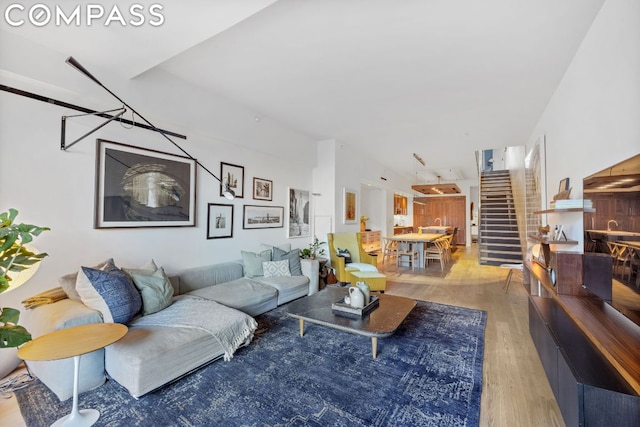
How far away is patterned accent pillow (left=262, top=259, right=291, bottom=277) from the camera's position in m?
4.13

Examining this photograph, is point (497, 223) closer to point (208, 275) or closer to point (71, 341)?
point (208, 275)

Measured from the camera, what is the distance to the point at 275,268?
4.16 m

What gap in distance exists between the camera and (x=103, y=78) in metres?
2.73

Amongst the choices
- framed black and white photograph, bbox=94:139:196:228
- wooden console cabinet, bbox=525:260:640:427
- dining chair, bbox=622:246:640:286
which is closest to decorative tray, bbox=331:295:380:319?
wooden console cabinet, bbox=525:260:640:427

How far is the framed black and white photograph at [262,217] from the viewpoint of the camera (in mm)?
4480

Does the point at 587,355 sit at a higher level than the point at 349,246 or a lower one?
lower

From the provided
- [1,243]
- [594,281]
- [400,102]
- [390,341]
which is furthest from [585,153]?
[1,243]

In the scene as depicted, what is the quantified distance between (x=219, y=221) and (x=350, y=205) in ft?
10.7

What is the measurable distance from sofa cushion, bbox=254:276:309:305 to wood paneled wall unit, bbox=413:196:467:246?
903 cm

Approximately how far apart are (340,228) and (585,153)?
4.17m

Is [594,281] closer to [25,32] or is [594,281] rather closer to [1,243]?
[1,243]

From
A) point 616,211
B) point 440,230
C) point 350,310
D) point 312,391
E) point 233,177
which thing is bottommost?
point 312,391

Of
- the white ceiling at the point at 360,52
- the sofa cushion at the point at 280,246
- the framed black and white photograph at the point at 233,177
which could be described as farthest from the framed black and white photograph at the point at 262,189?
the white ceiling at the point at 360,52

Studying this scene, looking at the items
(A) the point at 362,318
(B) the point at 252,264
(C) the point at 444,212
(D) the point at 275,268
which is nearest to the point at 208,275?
(B) the point at 252,264
